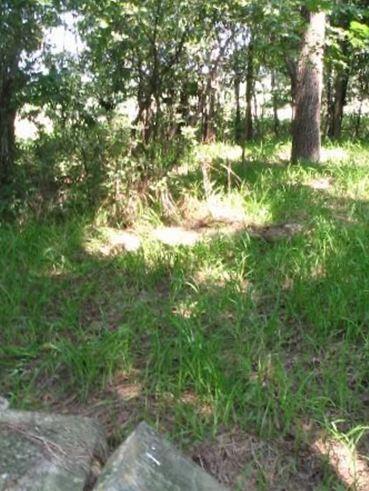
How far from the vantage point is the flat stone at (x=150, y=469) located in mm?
2248

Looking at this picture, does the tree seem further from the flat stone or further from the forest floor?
the flat stone

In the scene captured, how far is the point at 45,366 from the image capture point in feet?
10.6

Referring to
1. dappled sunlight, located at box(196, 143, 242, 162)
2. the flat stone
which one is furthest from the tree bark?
the flat stone

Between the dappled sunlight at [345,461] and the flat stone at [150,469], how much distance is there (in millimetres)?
537

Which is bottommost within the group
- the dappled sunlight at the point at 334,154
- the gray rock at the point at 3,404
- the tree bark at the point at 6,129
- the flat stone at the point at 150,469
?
the flat stone at the point at 150,469

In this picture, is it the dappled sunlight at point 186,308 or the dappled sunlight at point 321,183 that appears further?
the dappled sunlight at point 321,183

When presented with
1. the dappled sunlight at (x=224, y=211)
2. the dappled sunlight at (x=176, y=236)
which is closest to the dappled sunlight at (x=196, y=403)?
the dappled sunlight at (x=176, y=236)

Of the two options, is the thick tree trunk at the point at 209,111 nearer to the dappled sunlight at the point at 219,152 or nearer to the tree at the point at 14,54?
the dappled sunlight at the point at 219,152

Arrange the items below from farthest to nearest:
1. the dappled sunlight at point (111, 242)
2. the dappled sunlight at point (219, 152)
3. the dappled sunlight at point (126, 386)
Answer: the dappled sunlight at point (219, 152) < the dappled sunlight at point (111, 242) < the dappled sunlight at point (126, 386)

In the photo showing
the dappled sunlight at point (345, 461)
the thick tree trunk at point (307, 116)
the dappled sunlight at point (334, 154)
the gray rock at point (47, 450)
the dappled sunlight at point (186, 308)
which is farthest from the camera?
the dappled sunlight at point (334, 154)

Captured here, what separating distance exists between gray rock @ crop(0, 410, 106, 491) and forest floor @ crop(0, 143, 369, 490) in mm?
222

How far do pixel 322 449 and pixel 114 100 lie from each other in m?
3.66

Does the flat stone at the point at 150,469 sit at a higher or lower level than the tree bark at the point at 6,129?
lower

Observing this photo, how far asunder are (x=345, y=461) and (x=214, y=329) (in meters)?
1.15
